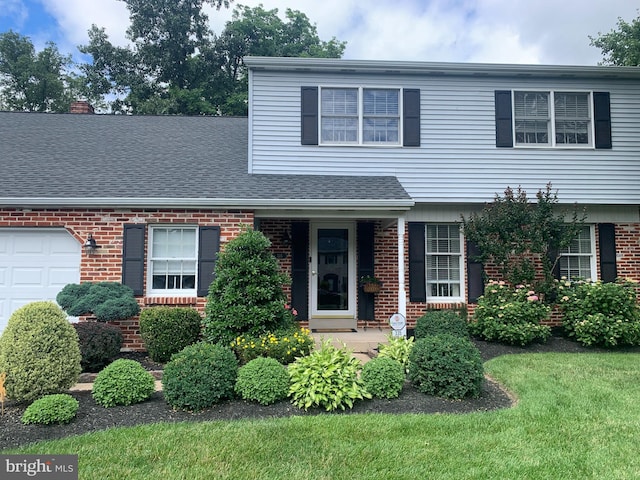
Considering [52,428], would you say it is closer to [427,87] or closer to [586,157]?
[427,87]

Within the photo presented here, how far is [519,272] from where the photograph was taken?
8414mm

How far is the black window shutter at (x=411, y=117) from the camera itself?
908cm

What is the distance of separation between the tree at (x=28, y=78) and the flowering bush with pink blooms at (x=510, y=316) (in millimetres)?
23132

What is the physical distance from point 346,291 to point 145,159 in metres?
5.20

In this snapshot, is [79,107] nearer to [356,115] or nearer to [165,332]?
[356,115]

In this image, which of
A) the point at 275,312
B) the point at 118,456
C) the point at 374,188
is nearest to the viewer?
the point at 118,456


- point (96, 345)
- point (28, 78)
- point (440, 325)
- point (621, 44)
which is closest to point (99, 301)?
point (96, 345)

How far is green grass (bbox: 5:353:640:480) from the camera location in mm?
3207

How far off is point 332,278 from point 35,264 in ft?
18.5

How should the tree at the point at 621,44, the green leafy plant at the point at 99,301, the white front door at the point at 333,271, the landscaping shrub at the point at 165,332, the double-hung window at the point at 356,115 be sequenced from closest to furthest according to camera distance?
the landscaping shrub at the point at 165,332, the green leafy plant at the point at 99,301, the double-hung window at the point at 356,115, the white front door at the point at 333,271, the tree at the point at 621,44

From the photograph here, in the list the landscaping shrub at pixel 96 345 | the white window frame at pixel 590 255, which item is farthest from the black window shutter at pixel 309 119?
the white window frame at pixel 590 255

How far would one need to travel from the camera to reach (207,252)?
25.5 ft

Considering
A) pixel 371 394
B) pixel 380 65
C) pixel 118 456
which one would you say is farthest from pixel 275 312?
pixel 380 65

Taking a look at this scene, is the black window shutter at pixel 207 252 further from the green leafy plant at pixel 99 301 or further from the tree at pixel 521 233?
the tree at pixel 521 233
